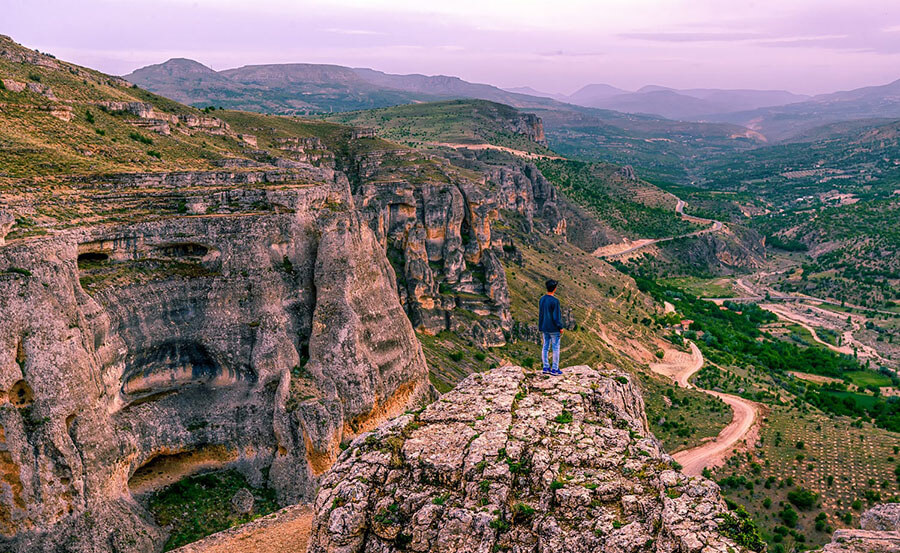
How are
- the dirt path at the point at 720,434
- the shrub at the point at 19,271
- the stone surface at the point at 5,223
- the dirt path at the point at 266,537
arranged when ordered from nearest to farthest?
the dirt path at the point at 266,537 < the shrub at the point at 19,271 < the stone surface at the point at 5,223 < the dirt path at the point at 720,434

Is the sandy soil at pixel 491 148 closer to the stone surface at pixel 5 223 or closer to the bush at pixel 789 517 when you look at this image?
the bush at pixel 789 517

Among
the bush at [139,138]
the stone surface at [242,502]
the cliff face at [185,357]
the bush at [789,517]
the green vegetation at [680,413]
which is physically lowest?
the green vegetation at [680,413]

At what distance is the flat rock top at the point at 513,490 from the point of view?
530 inches

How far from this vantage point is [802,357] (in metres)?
95.1

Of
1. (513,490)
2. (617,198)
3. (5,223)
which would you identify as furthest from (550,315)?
(617,198)

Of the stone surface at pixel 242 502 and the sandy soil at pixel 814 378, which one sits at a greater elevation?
the stone surface at pixel 242 502

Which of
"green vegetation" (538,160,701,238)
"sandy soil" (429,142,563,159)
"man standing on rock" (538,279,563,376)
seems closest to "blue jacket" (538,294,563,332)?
"man standing on rock" (538,279,563,376)

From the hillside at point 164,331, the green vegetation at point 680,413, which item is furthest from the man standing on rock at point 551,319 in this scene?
the green vegetation at point 680,413

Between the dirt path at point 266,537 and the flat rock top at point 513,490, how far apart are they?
7225mm

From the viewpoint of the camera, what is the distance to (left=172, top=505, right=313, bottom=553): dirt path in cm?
2184

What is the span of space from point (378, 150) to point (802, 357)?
75.1 meters

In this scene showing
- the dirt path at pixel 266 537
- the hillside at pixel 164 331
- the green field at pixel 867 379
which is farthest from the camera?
the green field at pixel 867 379

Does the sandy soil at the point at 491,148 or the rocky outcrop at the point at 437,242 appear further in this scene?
the sandy soil at the point at 491,148

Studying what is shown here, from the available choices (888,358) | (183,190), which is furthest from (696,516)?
(888,358)
